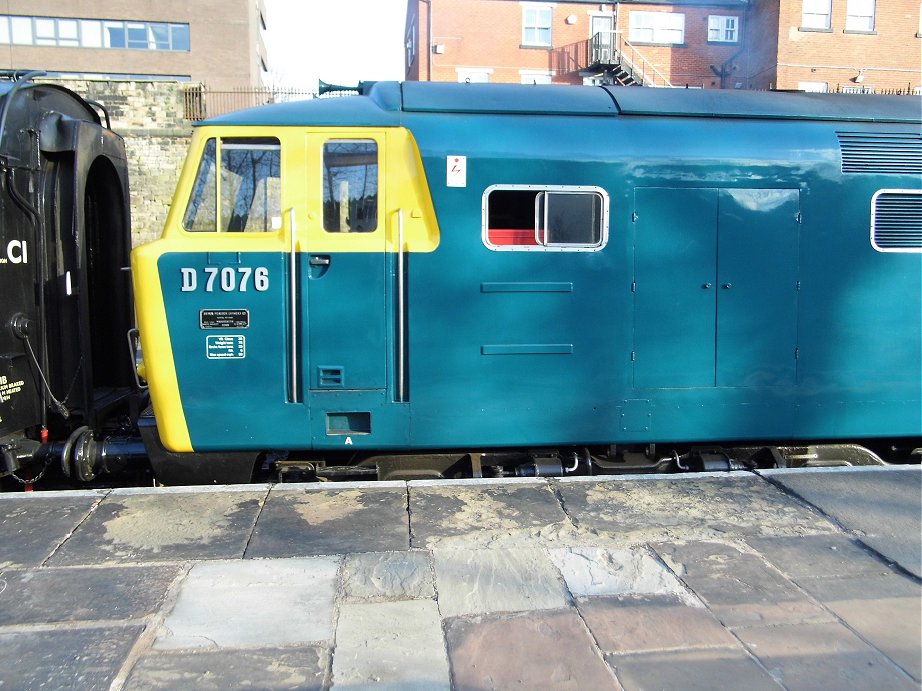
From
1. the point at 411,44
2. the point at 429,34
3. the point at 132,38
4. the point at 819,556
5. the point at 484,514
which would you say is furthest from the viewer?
the point at 132,38

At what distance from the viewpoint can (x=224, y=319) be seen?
448 cm

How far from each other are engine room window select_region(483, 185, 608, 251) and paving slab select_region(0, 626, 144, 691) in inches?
115

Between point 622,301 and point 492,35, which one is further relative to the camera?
point 492,35

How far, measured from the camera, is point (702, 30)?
29.2m

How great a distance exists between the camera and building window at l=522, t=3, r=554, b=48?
2978 cm

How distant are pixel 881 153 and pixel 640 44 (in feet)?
89.5

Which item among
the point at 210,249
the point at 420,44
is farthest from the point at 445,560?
the point at 420,44

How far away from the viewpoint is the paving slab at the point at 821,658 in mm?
2688

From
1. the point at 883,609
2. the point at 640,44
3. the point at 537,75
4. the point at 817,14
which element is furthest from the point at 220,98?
the point at 883,609

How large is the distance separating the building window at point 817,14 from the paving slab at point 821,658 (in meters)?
28.7

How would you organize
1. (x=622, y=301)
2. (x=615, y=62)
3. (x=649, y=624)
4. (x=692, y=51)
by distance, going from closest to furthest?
(x=649, y=624)
(x=622, y=301)
(x=615, y=62)
(x=692, y=51)

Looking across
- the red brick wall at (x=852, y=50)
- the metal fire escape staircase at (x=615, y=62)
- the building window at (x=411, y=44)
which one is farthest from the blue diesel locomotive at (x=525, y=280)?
the building window at (x=411, y=44)

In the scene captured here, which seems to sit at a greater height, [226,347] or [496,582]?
[226,347]

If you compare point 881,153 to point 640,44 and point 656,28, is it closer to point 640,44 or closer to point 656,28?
point 640,44
